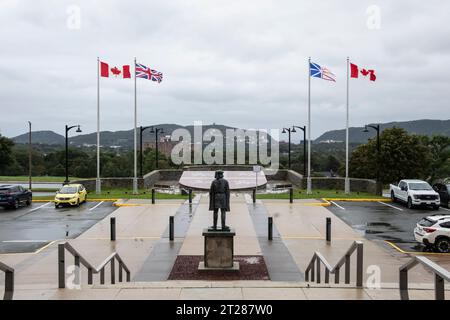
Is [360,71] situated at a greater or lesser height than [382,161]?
greater

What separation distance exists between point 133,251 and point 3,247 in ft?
16.5

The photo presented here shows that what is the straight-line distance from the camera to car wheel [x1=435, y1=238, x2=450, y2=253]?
Answer: 1794cm

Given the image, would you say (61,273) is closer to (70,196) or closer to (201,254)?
(201,254)

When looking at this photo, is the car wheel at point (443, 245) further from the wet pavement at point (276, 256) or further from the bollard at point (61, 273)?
the bollard at point (61, 273)

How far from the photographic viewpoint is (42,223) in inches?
956

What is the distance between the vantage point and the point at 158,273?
1415 cm

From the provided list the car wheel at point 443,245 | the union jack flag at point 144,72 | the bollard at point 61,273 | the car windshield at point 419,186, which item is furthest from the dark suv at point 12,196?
the car windshield at point 419,186

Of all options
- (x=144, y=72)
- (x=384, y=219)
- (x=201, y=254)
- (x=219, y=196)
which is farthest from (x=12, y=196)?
(x=384, y=219)

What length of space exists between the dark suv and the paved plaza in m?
6.23

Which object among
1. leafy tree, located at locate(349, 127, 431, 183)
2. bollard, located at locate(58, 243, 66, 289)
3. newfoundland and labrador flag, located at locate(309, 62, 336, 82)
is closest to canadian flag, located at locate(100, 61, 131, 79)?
newfoundland and labrador flag, located at locate(309, 62, 336, 82)

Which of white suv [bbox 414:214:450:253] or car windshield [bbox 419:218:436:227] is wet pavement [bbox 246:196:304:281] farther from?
car windshield [bbox 419:218:436:227]

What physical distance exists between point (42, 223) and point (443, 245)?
57.6 ft
